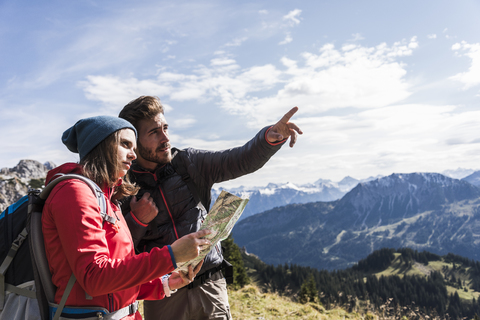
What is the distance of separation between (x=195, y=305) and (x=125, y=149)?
233cm

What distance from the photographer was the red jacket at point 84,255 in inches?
84.1

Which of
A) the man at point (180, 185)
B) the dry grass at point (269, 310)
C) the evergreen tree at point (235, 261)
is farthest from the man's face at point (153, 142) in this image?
the evergreen tree at point (235, 261)

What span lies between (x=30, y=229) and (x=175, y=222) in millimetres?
1961

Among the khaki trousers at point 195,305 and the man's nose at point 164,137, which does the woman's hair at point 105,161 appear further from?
the khaki trousers at point 195,305

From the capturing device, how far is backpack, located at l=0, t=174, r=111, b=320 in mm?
2252

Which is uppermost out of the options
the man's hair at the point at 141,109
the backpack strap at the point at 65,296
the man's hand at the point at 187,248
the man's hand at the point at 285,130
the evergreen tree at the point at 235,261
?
the man's hair at the point at 141,109

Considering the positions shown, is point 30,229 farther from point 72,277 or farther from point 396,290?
point 396,290

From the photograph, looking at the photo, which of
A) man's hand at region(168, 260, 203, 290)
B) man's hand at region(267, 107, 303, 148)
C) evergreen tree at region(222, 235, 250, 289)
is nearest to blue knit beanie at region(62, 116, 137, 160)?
man's hand at region(168, 260, 203, 290)

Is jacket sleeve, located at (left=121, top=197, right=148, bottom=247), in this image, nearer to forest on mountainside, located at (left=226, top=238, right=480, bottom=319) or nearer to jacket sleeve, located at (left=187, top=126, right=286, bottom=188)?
jacket sleeve, located at (left=187, top=126, right=286, bottom=188)

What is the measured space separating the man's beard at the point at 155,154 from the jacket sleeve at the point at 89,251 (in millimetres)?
1884

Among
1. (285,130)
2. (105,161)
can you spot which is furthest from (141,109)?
(285,130)

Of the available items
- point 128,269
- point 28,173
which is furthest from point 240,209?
point 28,173

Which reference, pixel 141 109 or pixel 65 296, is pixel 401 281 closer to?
pixel 141 109

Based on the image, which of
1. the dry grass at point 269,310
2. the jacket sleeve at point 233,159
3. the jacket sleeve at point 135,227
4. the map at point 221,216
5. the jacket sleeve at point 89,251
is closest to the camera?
the jacket sleeve at point 89,251
